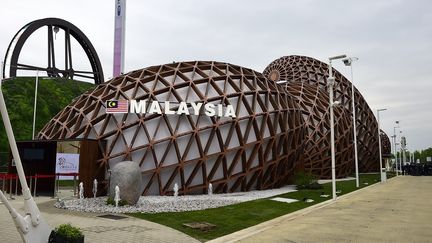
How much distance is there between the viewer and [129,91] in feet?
88.0

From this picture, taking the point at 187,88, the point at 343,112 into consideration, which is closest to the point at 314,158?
the point at 343,112

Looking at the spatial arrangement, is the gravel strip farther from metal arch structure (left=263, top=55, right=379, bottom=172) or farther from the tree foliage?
the tree foliage

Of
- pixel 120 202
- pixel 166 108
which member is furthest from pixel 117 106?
pixel 120 202

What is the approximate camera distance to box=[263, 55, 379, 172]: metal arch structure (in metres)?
55.9

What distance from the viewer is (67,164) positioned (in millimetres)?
24453

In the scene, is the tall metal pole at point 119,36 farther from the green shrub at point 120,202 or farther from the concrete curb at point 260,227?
the concrete curb at point 260,227

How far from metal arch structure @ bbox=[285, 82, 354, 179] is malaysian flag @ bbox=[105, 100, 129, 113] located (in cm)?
2452

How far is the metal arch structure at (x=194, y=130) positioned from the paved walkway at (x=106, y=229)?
7327 mm

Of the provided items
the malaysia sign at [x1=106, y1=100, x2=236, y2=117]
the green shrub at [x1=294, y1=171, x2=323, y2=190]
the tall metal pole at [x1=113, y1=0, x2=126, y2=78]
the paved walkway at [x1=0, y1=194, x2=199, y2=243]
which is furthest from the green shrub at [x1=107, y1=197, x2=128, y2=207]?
the tall metal pole at [x1=113, y1=0, x2=126, y2=78]

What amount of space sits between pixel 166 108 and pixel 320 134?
25.0 metres

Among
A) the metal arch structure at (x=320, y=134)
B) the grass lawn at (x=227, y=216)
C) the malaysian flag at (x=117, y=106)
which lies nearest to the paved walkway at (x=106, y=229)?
the grass lawn at (x=227, y=216)

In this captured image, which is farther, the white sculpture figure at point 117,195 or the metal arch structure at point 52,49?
the metal arch structure at point 52,49

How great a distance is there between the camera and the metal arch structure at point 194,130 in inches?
966

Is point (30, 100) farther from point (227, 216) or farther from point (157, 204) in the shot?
point (227, 216)
